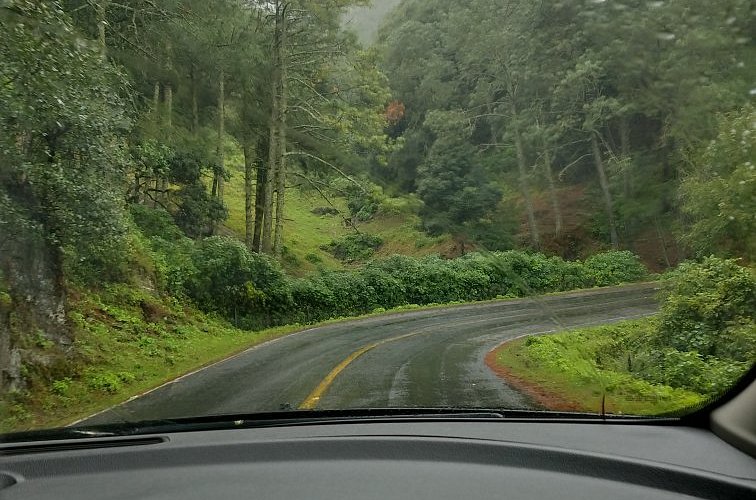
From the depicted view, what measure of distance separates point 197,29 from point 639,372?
364 inches

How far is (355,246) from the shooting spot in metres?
8.64

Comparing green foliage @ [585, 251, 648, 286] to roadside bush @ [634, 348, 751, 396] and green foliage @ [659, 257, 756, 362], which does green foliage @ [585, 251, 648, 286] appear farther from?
roadside bush @ [634, 348, 751, 396]

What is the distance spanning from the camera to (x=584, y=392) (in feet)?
14.0

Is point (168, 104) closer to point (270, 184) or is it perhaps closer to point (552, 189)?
point (270, 184)

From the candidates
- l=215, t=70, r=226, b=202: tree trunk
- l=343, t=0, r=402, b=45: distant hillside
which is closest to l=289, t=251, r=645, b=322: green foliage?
l=343, t=0, r=402, b=45: distant hillside

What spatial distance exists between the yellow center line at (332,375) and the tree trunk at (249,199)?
3.14 metres

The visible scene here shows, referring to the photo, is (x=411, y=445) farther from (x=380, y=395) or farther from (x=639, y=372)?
(x=380, y=395)

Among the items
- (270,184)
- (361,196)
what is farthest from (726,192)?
(270,184)

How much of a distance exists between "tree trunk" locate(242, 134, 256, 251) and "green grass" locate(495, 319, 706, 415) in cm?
573

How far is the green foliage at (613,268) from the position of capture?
4676 millimetres

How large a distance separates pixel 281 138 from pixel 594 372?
6.65 metres

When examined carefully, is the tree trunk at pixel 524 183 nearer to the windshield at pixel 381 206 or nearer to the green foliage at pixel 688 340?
the windshield at pixel 381 206

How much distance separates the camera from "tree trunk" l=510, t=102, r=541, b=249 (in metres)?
4.90

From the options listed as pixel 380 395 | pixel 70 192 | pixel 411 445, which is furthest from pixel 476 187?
pixel 70 192
